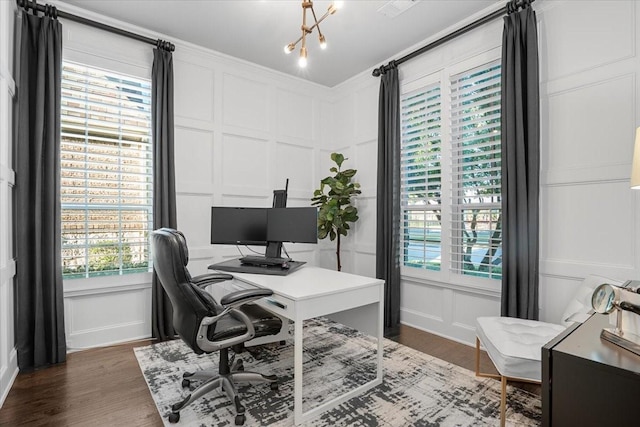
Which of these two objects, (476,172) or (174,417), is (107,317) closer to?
(174,417)

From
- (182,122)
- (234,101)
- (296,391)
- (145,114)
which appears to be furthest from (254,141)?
(296,391)

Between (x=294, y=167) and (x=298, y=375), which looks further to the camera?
(x=294, y=167)

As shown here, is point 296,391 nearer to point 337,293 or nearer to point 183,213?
point 337,293

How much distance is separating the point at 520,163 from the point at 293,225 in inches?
73.2

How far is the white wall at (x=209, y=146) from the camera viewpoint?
303 cm

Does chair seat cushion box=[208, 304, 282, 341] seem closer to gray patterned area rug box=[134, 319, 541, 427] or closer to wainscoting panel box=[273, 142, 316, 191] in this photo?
gray patterned area rug box=[134, 319, 541, 427]

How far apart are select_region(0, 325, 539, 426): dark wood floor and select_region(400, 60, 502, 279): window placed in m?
0.92

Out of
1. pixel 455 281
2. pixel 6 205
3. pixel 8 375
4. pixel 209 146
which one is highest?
pixel 209 146

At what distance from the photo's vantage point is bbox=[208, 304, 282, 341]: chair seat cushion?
77.5 inches

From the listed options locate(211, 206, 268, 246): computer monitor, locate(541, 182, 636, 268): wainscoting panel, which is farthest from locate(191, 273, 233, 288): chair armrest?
locate(541, 182, 636, 268): wainscoting panel

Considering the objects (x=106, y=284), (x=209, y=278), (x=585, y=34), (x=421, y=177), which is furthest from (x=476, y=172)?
(x=106, y=284)

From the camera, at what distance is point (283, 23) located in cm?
309

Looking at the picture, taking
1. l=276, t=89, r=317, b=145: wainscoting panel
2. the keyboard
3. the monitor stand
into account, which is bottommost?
the monitor stand

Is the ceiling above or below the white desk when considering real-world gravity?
above
